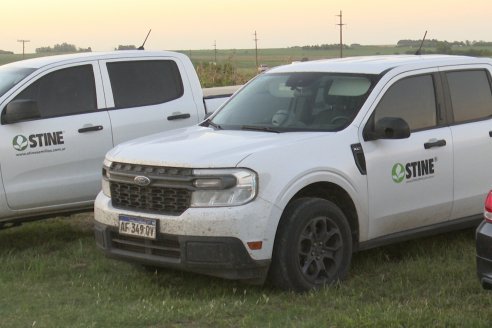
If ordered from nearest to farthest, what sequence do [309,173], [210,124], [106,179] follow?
[309,173], [106,179], [210,124]

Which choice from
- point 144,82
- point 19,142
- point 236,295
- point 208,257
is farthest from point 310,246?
point 144,82

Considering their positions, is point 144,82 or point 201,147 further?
point 144,82

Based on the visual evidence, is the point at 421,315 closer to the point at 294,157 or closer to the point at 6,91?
the point at 294,157

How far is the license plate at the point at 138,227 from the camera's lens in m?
6.24

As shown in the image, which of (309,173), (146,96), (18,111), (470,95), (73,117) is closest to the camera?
(309,173)

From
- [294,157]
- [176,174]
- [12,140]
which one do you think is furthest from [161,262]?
[12,140]

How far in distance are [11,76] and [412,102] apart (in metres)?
3.83

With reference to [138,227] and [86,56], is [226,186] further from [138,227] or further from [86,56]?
[86,56]

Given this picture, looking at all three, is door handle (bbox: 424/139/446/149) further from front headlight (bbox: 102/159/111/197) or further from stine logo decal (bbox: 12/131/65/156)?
stine logo decal (bbox: 12/131/65/156)

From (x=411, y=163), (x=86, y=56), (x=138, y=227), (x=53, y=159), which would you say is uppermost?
(x=86, y=56)

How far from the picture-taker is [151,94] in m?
9.13

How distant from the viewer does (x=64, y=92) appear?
27.7 ft

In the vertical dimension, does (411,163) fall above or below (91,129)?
below

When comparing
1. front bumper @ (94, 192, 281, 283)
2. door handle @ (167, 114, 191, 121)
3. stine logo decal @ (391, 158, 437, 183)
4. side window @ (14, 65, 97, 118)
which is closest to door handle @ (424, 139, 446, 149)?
stine logo decal @ (391, 158, 437, 183)
